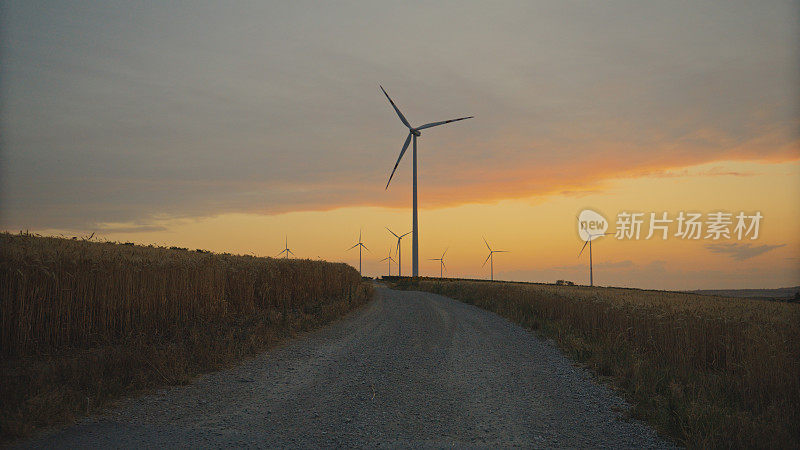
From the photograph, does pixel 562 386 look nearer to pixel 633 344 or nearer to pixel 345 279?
pixel 633 344

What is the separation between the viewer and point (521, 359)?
11.9 m

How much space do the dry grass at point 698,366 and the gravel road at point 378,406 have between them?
58cm

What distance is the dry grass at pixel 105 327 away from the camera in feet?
25.5

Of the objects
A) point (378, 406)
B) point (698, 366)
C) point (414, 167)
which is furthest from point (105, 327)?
point (414, 167)

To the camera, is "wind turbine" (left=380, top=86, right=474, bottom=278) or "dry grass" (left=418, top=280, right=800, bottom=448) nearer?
"dry grass" (left=418, top=280, right=800, bottom=448)

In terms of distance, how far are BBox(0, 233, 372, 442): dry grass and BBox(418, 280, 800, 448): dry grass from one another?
27.9ft

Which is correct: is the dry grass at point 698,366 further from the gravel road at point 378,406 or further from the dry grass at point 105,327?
the dry grass at point 105,327

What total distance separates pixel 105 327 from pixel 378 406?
7.82 meters

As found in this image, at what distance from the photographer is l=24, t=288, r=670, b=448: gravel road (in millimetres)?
6457

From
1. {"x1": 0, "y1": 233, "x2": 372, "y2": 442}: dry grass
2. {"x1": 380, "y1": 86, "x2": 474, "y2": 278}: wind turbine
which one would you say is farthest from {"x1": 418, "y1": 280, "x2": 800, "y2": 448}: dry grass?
{"x1": 380, "y1": 86, "x2": 474, "y2": 278}: wind turbine

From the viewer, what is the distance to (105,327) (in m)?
11.5

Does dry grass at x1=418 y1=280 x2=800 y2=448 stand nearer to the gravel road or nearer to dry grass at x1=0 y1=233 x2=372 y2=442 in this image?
the gravel road

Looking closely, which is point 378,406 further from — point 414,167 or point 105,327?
point 414,167

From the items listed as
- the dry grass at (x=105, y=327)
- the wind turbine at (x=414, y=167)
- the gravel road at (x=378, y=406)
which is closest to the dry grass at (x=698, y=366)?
the gravel road at (x=378, y=406)
